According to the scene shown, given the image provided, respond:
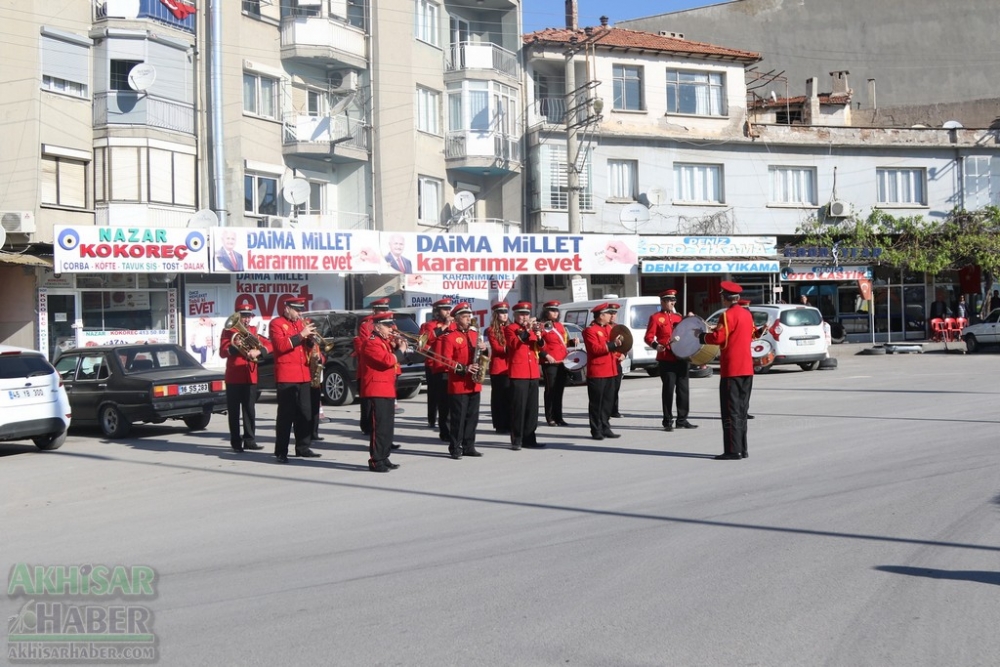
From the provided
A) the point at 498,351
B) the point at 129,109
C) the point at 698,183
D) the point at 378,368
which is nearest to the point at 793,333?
the point at 498,351

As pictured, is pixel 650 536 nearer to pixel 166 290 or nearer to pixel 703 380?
pixel 703 380

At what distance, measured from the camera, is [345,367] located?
1989 cm

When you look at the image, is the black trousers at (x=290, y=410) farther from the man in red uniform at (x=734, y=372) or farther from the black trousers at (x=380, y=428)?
the man in red uniform at (x=734, y=372)

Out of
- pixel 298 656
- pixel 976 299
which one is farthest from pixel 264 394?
pixel 976 299

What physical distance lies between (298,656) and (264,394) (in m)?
19.1

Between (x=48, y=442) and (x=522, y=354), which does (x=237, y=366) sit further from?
(x=522, y=354)

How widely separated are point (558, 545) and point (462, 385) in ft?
16.4

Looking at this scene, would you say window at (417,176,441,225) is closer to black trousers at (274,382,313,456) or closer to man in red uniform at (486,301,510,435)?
man in red uniform at (486,301,510,435)

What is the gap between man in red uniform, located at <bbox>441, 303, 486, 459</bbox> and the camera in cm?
1235

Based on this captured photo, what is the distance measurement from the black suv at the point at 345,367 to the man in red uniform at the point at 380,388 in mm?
8116

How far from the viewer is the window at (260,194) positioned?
3041 centimetres

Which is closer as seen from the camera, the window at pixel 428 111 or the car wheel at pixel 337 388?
the car wheel at pixel 337 388

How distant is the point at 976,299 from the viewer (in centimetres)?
4012

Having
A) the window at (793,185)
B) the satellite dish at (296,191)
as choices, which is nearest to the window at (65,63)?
the satellite dish at (296,191)
